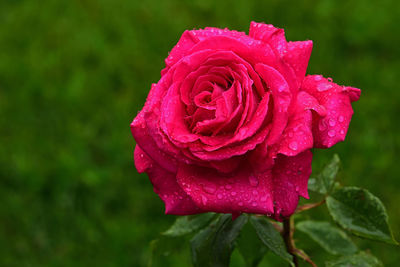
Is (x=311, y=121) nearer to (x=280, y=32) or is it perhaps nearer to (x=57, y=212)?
(x=280, y=32)

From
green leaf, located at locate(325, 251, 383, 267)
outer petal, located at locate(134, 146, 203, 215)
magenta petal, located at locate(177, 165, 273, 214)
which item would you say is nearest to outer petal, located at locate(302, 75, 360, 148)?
magenta petal, located at locate(177, 165, 273, 214)

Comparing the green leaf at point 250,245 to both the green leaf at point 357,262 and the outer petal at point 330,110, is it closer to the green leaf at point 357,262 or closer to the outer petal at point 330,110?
the green leaf at point 357,262

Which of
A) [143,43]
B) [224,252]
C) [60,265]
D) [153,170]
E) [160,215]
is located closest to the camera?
[153,170]

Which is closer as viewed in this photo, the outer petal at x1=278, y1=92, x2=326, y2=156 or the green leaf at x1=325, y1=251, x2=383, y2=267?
the outer petal at x1=278, y1=92, x2=326, y2=156

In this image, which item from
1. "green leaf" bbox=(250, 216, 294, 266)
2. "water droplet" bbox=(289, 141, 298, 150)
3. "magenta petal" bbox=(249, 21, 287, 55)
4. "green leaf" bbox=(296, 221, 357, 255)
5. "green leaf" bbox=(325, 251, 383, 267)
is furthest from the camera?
"green leaf" bbox=(296, 221, 357, 255)

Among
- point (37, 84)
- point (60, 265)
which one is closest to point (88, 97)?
point (37, 84)

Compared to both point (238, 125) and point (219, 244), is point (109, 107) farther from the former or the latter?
point (238, 125)

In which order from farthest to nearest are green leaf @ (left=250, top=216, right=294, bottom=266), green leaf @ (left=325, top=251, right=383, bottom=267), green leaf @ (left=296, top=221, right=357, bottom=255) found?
green leaf @ (left=296, top=221, right=357, bottom=255), green leaf @ (left=325, top=251, right=383, bottom=267), green leaf @ (left=250, top=216, right=294, bottom=266)

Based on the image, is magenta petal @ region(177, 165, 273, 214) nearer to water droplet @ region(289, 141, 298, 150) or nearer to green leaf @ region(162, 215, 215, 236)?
water droplet @ region(289, 141, 298, 150)
